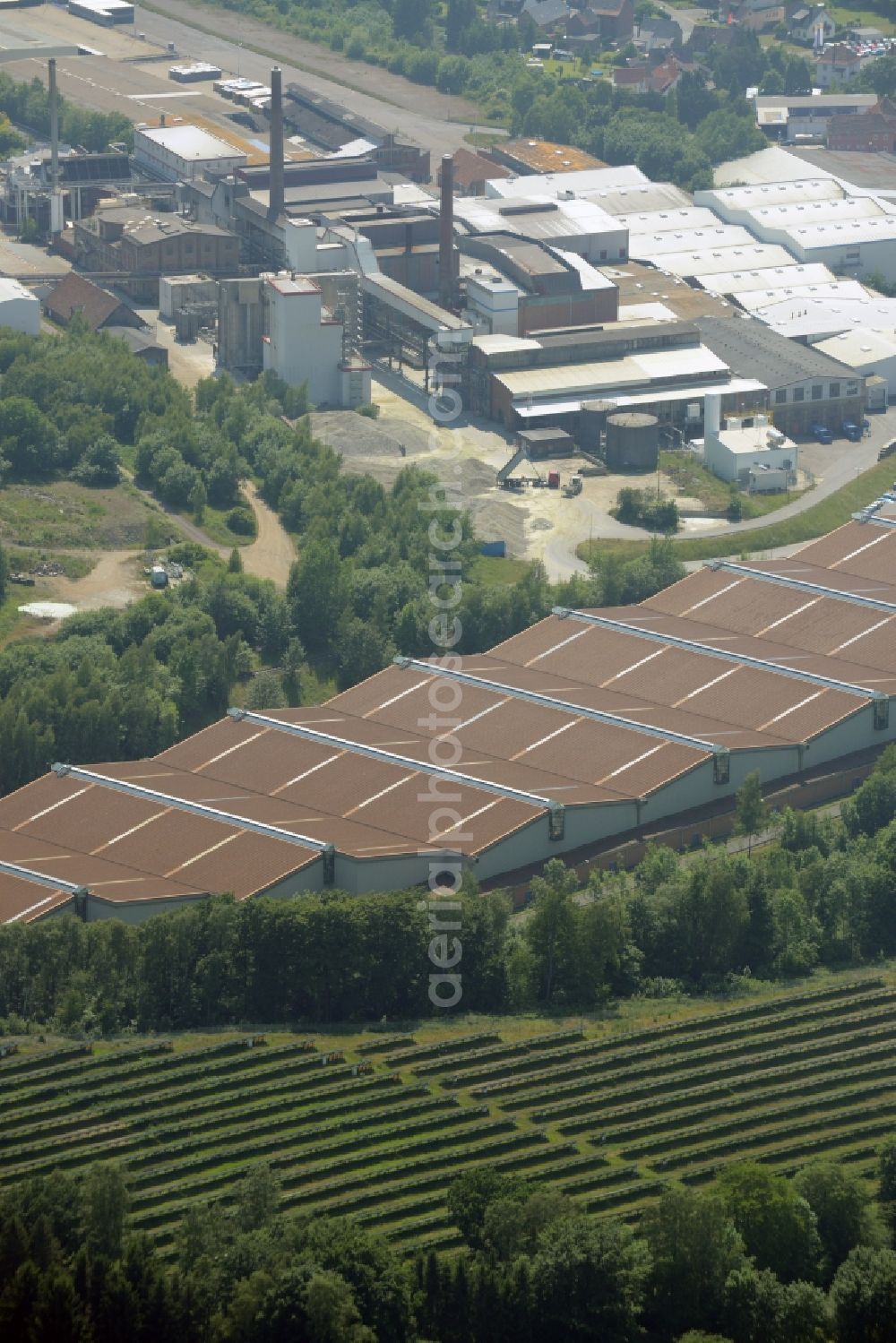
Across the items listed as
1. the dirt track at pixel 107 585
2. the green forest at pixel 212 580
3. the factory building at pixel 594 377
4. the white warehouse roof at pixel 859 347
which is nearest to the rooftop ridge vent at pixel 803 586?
the green forest at pixel 212 580

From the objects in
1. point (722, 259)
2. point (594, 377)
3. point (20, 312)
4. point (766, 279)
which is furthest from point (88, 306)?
point (766, 279)

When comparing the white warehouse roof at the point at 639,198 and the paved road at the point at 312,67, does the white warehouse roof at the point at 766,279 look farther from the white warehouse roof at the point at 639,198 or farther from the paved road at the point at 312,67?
the paved road at the point at 312,67

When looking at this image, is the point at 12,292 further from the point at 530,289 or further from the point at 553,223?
the point at 553,223

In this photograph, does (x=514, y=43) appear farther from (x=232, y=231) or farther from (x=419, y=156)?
(x=232, y=231)

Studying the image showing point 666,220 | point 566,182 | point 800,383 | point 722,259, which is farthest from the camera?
point 566,182

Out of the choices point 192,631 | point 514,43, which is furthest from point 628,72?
point 192,631
